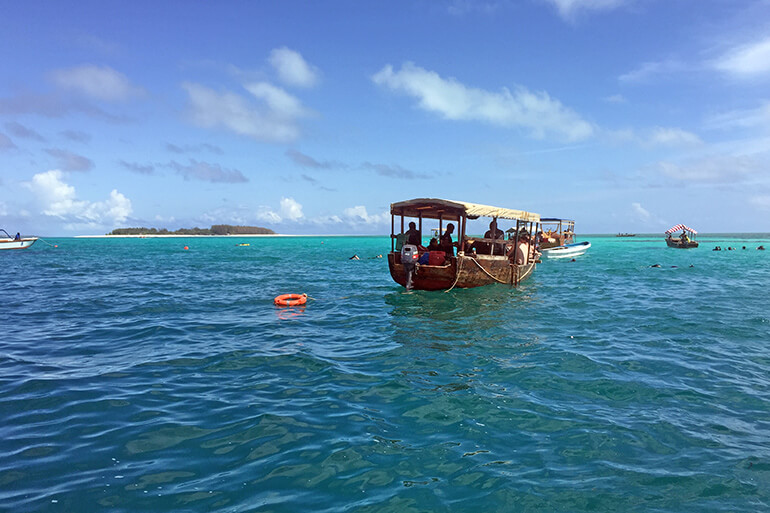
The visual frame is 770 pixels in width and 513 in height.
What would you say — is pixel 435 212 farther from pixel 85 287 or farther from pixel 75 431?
pixel 85 287

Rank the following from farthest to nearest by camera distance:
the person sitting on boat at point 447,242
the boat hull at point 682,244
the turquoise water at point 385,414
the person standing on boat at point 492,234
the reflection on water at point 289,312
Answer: the boat hull at point 682,244 < the person standing on boat at point 492,234 < the person sitting on boat at point 447,242 < the reflection on water at point 289,312 < the turquoise water at point 385,414

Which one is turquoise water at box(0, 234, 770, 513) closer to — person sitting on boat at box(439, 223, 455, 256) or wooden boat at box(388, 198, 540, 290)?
wooden boat at box(388, 198, 540, 290)

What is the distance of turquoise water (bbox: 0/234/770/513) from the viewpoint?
13.9 ft

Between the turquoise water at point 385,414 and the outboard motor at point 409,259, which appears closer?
the turquoise water at point 385,414

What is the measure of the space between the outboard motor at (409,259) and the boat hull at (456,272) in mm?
204

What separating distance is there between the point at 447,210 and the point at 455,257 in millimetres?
2444

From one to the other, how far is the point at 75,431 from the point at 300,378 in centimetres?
330

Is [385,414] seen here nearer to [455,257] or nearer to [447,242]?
[455,257]

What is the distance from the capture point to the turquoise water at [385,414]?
4.23 m

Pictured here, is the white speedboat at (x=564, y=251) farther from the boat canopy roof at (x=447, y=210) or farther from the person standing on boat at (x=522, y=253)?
the boat canopy roof at (x=447, y=210)

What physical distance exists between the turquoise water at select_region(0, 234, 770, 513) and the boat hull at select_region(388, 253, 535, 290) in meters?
3.86

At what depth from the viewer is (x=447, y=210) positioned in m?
18.2

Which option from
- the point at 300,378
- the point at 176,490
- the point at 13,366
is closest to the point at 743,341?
the point at 300,378

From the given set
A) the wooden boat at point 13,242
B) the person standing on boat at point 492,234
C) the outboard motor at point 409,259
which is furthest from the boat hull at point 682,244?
the wooden boat at point 13,242
